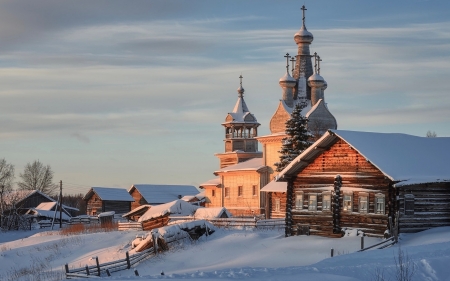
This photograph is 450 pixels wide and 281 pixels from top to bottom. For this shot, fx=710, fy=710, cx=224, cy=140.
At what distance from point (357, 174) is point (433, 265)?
546 inches

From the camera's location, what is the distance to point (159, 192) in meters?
91.2

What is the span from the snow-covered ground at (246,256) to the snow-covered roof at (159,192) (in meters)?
35.4

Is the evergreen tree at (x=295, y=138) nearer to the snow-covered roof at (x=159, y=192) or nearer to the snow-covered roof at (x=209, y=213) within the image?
the snow-covered roof at (x=209, y=213)

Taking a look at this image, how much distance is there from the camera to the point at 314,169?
3722 centimetres

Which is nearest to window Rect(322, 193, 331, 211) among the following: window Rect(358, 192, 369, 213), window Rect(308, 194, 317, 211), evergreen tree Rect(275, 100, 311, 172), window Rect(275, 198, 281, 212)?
window Rect(308, 194, 317, 211)

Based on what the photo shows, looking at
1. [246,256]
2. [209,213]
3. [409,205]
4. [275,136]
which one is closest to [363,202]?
[409,205]

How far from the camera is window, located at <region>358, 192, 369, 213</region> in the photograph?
3444cm

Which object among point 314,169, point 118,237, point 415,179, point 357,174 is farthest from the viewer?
point 118,237

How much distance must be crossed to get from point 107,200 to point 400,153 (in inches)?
2139

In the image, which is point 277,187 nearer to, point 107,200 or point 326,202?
point 326,202

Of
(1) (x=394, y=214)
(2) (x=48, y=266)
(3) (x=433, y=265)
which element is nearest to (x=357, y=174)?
(1) (x=394, y=214)

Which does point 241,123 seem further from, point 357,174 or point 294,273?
point 294,273

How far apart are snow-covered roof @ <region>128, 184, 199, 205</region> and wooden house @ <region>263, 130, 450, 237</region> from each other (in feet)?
172

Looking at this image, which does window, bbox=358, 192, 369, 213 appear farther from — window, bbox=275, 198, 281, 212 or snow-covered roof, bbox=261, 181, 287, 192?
window, bbox=275, 198, 281, 212
